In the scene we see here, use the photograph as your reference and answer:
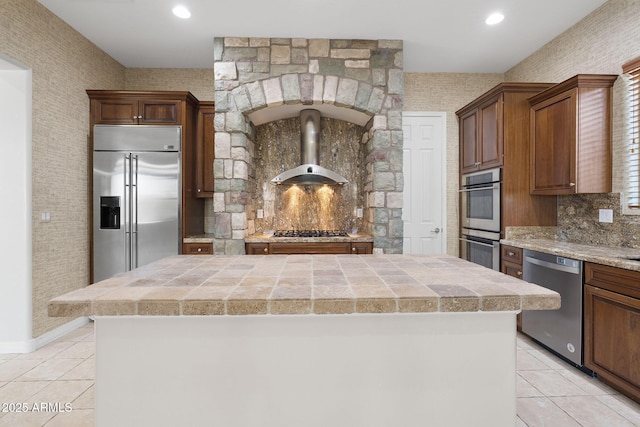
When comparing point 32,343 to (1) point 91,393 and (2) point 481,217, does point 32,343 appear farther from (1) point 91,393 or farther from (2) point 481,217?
(2) point 481,217

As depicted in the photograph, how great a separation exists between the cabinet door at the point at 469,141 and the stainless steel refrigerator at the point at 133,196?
3400 millimetres

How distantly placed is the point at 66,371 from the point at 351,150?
371cm

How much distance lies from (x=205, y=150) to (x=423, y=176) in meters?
2.80

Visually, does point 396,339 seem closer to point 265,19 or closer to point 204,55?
point 265,19

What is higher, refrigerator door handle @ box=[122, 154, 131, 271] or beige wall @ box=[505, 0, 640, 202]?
beige wall @ box=[505, 0, 640, 202]

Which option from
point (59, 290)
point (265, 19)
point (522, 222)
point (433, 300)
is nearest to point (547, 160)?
point (522, 222)

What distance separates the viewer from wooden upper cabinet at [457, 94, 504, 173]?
3426mm

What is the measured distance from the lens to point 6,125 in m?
2.90

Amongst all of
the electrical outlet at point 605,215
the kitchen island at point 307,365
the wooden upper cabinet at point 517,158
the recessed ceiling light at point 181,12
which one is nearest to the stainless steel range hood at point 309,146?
the recessed ceiling light at point 181,12

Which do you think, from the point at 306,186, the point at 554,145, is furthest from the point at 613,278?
the point at 306,186

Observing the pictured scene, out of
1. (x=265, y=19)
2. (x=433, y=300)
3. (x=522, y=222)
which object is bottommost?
(x=433, y=300)

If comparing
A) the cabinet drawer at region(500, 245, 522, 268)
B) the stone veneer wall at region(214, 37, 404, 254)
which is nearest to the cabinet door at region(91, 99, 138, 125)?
the stone veneer wall at region(214, 37, 404, 254)

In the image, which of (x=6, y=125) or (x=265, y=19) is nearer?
(x=6, y=125)

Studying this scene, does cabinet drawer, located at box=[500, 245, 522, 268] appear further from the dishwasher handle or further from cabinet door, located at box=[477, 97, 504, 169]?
cabinet door, located at box=[477, 97, 504, 169]
